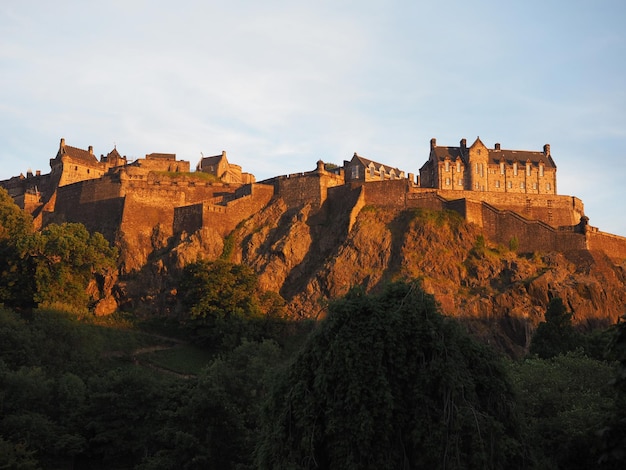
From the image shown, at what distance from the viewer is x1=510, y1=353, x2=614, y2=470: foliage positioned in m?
28.1

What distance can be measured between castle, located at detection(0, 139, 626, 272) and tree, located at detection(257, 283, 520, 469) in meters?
45.0

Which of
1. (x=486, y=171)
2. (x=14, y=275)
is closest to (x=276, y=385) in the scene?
(x=14, y=275)

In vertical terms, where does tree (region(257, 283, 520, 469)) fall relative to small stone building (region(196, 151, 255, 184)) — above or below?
below

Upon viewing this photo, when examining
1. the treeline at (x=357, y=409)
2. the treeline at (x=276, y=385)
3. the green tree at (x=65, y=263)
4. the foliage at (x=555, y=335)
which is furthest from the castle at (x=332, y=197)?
the treeline at (x=357, y=409)

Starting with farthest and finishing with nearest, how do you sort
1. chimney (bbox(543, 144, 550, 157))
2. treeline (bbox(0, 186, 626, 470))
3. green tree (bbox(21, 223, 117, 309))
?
chimney (bbox(543, 144, 550, 157)), green tree (bbox(21, 223, 117, 309)), treeline (bbox(0, 186, 626, 470))

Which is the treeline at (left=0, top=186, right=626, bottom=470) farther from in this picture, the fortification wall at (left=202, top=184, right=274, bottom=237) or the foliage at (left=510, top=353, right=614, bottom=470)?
the fortification wall at (left=202, top=184, right=274, bottom=237)

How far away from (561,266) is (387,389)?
156 ft

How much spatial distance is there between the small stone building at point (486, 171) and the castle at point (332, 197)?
0.34 feet

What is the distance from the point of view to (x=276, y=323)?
2429 inches

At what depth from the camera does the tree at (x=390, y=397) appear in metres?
23.4

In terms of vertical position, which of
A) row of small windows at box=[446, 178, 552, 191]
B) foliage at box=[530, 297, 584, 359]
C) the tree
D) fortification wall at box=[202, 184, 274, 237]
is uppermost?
row of small windows at box=[446, 178, 552, 191]

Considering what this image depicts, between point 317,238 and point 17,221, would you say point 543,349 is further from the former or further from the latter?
point 17,221

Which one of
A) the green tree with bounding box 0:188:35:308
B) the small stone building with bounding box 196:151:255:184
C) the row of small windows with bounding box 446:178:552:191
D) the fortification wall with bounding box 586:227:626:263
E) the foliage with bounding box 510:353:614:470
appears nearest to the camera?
the foliage with bounding box 510:353:614:470

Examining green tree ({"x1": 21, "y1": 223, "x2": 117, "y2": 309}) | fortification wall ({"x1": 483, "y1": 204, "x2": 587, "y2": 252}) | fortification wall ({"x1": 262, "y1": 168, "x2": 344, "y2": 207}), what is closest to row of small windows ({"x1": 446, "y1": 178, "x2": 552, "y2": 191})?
fortification wall ({"x1": 483, "y1": 204, "x2": 587, "y2": 252})
